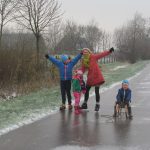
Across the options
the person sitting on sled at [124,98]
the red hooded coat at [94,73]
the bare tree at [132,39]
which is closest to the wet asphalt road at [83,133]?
the person sitting on sled at [124,98]

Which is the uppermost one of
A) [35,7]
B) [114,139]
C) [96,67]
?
[35,7]

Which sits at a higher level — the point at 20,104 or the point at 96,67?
the point at 96,67

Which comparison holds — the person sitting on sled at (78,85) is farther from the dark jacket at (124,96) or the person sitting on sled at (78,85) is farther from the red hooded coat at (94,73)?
the dark jacket at (124,96)

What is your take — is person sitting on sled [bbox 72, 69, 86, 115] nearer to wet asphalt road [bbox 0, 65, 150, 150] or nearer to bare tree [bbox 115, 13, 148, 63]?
wet asphalt road [bbox 0, 65, 150, 150]

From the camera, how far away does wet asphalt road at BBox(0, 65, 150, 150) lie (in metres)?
7.39

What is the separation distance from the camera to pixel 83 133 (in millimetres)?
8484

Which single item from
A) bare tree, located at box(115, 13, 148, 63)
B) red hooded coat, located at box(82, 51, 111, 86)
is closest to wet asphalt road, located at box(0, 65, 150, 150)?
red hooded coat, located at box(82, 51, 111, 86)

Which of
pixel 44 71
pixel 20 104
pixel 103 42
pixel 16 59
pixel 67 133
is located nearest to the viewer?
pixel 67 133

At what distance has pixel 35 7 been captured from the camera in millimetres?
23094

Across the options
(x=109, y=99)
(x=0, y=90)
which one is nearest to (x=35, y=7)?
(x=0, y=90)

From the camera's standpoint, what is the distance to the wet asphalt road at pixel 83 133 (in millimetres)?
7395

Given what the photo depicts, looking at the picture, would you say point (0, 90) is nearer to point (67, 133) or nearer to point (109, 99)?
point (109, 99)

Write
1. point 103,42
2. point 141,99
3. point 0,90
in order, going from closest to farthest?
point 141,99 < point 0,90 < point 103,42

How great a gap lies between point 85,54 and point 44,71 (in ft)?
27.3
